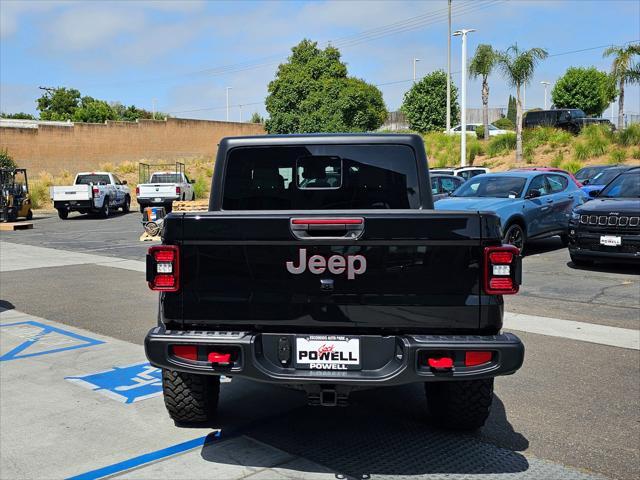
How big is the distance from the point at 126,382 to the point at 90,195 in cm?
2247

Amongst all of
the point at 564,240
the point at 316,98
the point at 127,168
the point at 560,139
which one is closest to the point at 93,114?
the point at 127,168

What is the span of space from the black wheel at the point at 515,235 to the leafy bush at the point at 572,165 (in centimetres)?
1930

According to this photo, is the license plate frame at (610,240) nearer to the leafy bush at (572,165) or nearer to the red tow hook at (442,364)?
the red tow hook at (442,364)

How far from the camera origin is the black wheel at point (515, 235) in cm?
1239

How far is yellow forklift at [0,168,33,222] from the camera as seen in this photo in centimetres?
2459

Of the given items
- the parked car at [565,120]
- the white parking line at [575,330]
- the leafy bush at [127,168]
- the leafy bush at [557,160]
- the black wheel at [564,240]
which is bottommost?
the white parking line at [575,330]

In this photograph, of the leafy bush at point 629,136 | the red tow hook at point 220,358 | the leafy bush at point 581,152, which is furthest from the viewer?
the leafy bush at point 581,152

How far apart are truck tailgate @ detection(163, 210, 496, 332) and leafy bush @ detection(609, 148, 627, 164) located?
30.7 m

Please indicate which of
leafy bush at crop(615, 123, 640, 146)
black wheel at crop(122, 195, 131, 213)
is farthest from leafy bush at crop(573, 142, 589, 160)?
black wheel at crop(122, 195, 131, 213)

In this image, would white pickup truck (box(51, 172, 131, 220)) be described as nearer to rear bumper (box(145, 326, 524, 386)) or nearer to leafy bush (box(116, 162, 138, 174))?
leafy bush (box(116, 162, 138, 174))

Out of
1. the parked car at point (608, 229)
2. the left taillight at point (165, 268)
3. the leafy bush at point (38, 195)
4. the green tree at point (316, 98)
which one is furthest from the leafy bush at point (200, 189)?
the left taillight at point (165, 268)

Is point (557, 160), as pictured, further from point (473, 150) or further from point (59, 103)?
point (59, 103)

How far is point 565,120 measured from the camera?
37.1 metres

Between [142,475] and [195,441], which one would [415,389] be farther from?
[142,475]
